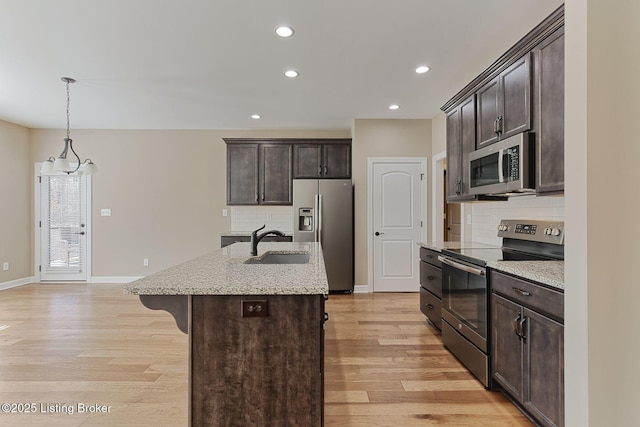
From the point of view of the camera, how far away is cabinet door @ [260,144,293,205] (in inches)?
207

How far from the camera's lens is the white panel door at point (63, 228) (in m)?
5.66

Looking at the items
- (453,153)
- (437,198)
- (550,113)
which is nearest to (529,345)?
(550,113)

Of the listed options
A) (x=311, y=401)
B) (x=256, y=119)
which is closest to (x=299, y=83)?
(x=256, y=119)

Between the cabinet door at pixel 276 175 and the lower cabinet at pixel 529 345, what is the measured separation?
142 inches

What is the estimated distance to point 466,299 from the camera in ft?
8.30

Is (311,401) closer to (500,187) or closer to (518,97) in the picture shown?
(500,187)

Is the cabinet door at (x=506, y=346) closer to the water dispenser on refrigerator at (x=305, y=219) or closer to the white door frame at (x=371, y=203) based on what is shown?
the white door frame at (x=371, y=203)

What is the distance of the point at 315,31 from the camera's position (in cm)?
261

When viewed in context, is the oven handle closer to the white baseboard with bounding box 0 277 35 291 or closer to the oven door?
the oven door

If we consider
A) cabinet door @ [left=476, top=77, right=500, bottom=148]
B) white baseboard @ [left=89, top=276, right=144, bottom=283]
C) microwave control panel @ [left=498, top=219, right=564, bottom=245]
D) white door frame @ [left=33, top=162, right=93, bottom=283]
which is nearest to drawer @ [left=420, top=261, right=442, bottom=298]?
microwave control panel @ [left=498, top=219, right=564, bottom=245]

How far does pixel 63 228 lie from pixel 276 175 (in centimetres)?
379

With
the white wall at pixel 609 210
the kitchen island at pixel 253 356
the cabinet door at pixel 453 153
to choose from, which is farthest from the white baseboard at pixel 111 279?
the white wall at pixel 609 210

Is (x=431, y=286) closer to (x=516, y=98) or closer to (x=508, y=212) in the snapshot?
(x=508, y=212)

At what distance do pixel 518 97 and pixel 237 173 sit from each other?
13.1ft
